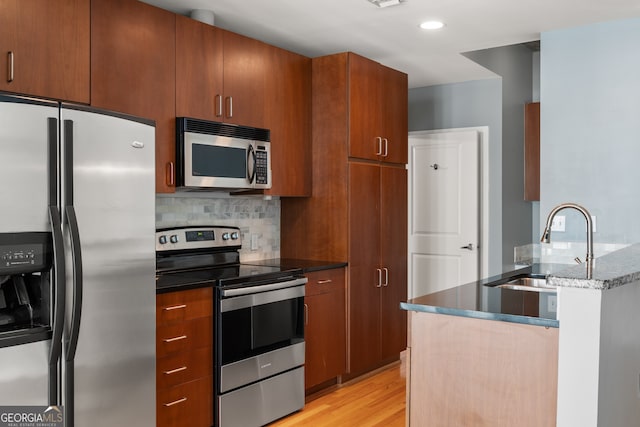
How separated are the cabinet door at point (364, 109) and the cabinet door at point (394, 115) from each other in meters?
0.08

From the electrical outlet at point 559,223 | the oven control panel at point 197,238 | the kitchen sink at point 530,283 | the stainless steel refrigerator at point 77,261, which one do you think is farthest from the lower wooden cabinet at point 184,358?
the electrical outlet at point 559,223

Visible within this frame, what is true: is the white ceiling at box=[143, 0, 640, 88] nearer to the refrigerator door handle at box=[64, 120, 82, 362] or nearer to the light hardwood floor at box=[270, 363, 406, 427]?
the refrigerator door handle at box=[64, 120, 82, 362]

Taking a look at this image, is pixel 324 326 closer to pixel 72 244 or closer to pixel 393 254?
pixel 393 254

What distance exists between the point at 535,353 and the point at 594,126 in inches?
86.9

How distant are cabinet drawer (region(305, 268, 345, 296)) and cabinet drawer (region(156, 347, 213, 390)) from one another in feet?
2.95

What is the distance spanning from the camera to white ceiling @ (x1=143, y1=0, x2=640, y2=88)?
10.9 ft

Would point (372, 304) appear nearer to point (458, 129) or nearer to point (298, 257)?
point (298, 257)

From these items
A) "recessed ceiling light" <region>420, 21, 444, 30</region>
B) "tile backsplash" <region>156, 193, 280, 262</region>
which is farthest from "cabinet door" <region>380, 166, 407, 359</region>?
"recessed ceiling light" <region>420, 21, 444, 30</region>

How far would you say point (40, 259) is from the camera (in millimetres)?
2039

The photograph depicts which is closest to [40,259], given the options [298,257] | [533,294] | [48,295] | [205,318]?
[48,295]

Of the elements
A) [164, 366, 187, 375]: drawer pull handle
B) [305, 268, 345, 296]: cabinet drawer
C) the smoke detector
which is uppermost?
the smoke detector

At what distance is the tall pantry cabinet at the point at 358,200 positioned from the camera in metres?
4.03

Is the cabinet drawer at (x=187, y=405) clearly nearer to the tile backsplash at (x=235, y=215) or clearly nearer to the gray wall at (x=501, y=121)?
the tile backsplash at (x=235, y=215)

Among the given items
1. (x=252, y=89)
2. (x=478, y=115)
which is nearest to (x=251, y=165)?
(x=252, y=89)
